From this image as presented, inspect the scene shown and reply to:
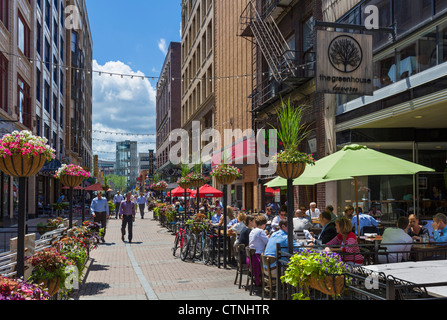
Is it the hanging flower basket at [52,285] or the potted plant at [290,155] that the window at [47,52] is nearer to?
the potted plant at [290,155]

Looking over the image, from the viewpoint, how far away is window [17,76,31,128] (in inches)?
974

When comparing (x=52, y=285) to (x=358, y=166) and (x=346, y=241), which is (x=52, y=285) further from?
(x=358, y=166)

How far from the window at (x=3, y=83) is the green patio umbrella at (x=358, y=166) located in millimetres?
18132

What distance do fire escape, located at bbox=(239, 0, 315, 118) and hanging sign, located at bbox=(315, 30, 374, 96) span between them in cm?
481

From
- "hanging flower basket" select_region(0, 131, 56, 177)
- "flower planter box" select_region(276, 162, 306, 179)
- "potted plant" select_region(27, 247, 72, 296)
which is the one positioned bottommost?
"potted plant" select_region(27, 247, 72, 296)

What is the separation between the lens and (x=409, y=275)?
5.07 m

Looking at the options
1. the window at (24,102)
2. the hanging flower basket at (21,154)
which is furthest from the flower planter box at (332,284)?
the window at (24,102)

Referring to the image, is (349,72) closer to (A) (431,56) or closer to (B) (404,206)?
(A) (431,56)

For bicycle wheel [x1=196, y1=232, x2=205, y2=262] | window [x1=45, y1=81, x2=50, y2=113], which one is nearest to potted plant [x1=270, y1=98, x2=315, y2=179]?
bicycle wheel [x1=196, y1=232, x2=205, y2=262]

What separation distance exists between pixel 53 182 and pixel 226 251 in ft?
106

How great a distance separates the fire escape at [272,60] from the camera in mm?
18498

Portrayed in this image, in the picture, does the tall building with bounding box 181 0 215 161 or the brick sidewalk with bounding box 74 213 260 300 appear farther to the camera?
the tall building with bounding box 181 0 215 161

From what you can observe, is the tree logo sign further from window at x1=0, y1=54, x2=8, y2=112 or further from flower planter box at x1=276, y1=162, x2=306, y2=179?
window at x1=0, y1=54, x2=8, y2=112

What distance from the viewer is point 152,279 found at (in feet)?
32.4
